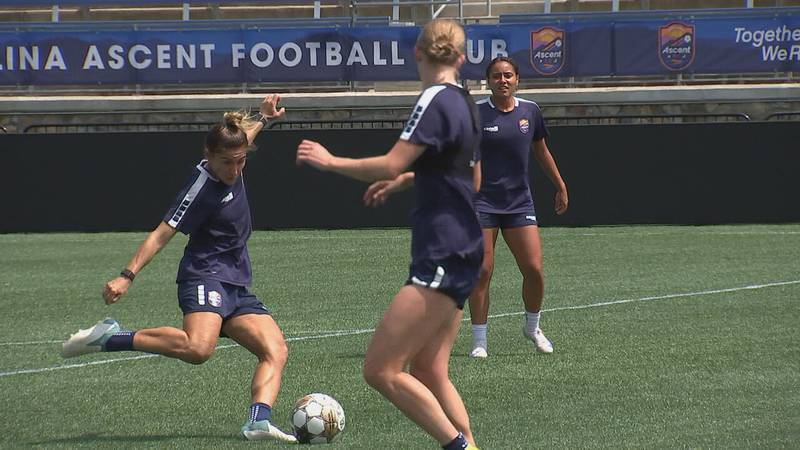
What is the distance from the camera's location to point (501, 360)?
9.45 m

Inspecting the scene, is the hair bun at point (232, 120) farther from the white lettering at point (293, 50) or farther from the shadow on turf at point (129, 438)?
the white lettering at point (293, 50)

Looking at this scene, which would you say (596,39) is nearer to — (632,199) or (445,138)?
(632,199)

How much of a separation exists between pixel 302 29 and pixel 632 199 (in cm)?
781

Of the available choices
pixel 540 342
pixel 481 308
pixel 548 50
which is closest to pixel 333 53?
pixel 548 50

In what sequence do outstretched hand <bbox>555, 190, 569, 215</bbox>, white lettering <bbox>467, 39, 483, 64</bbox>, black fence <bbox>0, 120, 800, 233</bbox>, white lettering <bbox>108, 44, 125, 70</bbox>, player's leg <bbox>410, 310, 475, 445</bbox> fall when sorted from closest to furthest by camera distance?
player's leg <bbox>410, 310, 475, 445</bbox> → outstretched hand <bbox>555, 190, 569, 215</bbox> → black fence <bbox>0, 120, 800, 233</bbox> → white lettering <bbox>467, 39, 483, 64</bbox> → white lettering <bbox>108, 44, 125, 70</bbox>

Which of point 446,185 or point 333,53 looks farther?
point 333,53

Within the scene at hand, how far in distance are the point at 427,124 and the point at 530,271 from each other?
482 cm

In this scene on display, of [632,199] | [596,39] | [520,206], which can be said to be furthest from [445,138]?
[596,39]

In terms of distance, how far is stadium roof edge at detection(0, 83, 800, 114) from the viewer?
25625 millimetres

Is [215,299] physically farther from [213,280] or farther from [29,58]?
[29,58]

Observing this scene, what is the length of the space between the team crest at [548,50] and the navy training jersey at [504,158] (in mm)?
15704

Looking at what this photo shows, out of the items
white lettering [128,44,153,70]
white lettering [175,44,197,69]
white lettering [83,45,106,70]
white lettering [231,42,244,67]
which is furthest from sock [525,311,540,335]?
white lettering [83,45,106,70]

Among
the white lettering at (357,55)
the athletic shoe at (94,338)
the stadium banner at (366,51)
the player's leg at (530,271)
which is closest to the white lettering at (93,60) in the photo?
the stadium banner at (366,51)

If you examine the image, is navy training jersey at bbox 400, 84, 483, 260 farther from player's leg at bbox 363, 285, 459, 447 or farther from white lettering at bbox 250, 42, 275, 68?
white lettering at bbox 250, 42, 275, 68
